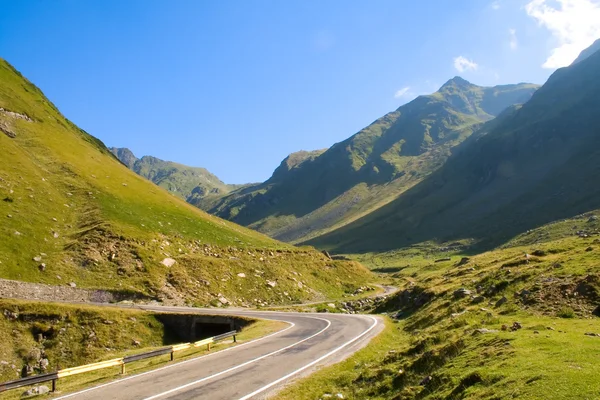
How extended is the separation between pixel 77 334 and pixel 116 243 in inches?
885

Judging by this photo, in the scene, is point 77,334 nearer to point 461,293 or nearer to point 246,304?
point 246,304

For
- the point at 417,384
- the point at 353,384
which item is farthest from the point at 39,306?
the point at 417,384

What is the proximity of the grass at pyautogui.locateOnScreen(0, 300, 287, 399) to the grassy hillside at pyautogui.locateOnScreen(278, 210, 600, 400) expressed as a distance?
13375 millimetres

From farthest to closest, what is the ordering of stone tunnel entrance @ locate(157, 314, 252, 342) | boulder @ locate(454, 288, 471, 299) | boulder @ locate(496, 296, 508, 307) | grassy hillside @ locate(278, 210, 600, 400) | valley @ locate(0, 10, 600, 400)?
1. stone tunnel entrance @ locate(157, 314, 252, 342)
2. boulder @ locate(454, 288, 471, 299)
3. boulder @ locate(496, 296, 508, 307)
4. valley @ locate(0, 10, 600, 400)
5. grassy hillside @ locate(278, 210, 600, 400)

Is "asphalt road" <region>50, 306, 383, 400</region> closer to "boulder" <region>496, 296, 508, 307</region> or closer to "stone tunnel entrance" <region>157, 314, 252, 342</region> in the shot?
"stone tunnel entrance" <region>157, 314, 252, 342</region>

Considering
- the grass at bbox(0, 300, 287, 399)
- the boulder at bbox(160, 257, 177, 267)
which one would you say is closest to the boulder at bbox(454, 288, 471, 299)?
the grass at bbox(0, 300, 287, 399)

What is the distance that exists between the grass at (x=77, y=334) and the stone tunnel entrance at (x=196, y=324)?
1.00 metres

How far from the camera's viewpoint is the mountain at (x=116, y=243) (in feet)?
167

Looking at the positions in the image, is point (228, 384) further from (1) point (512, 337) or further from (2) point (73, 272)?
(2) point (73, 272)

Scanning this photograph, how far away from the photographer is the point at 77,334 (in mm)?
36781

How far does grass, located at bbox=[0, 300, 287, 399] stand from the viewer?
108 ft

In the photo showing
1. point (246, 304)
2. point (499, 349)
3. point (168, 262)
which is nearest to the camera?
point (499, 349)

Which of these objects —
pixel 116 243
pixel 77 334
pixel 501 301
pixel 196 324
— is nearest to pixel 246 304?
pixel 196 324

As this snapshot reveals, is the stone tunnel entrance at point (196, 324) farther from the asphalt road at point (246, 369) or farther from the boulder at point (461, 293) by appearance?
the boulder at point (461, 293)
